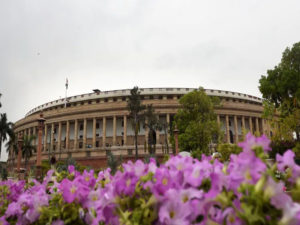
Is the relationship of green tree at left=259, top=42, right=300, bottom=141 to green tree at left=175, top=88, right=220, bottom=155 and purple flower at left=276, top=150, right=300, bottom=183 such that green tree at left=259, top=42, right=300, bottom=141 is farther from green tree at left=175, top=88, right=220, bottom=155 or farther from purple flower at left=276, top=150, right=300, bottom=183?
purple flower at left=276, top=150, right=300, bottom=183

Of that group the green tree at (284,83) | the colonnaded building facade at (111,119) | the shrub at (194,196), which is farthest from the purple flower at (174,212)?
the colonnaded building facade at (111,119)

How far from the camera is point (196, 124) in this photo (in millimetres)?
31594

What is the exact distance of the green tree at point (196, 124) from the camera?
31.0m

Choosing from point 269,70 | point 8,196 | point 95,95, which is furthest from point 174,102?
point 8,196

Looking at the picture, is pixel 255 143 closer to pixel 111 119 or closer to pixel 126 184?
pixel 126 184

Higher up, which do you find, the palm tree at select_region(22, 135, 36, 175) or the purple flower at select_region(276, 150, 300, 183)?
the palm tree at select_region(22, 135, 36, 175)

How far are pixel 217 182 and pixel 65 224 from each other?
102cm

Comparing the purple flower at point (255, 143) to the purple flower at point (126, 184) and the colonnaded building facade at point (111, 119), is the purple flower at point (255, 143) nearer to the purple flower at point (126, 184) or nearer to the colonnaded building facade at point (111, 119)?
the purple flower at point (126, 184)

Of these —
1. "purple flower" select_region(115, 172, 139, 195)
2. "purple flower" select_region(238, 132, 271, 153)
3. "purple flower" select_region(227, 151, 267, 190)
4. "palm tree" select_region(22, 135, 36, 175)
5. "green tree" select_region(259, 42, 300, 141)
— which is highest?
"green tree" select_region(259, 42, 300, 141)

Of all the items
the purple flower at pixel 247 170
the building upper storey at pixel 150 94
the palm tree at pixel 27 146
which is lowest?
the purple flower at pixel 247 170

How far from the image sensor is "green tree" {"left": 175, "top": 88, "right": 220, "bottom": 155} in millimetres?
31031

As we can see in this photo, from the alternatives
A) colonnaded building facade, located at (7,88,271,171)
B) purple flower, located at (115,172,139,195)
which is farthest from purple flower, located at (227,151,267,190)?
colonnaded building facade, located at (7,88,271,171)

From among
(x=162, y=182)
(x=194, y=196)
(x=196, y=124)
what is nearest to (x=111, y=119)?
(x=196, y=124)

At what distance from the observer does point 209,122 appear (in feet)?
103
